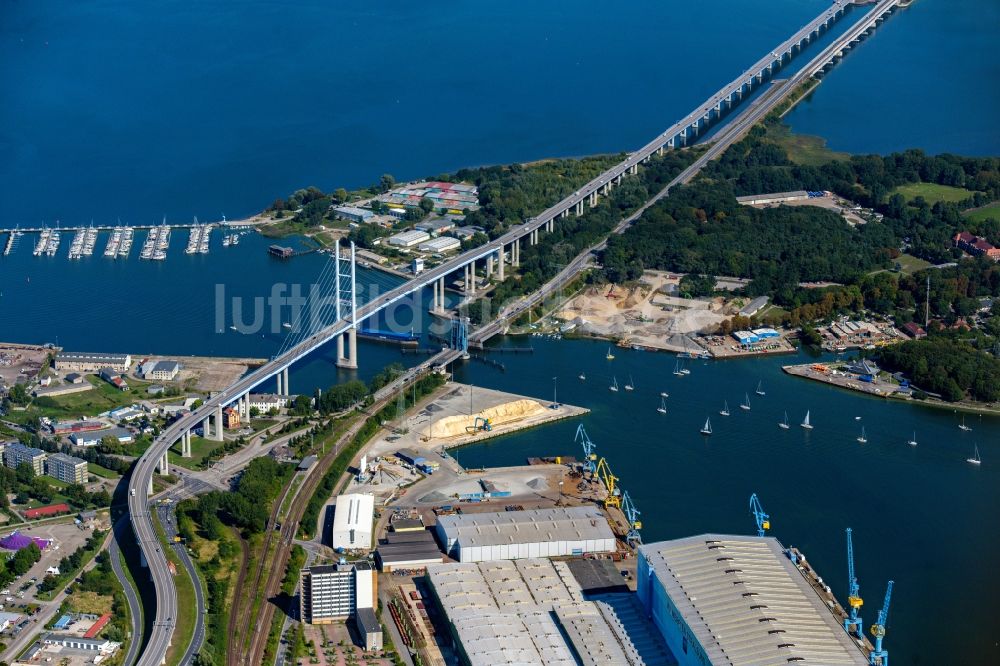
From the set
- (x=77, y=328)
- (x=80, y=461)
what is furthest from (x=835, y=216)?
(x=80, y=461)

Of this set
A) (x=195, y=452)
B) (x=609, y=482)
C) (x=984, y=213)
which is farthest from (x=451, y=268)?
(x=984, y=213)

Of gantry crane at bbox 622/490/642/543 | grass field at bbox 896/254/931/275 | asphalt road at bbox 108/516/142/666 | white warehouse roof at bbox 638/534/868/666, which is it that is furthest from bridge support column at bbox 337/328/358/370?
grass field at bbox 896/254/931/275

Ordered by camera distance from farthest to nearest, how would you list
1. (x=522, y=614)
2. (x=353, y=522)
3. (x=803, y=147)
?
1. (x=803, y=147)
2. (x=353, y=522)
3. (x=522, y=614)

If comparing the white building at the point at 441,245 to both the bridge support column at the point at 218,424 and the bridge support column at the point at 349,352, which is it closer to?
the bridge support column at the point at 349,352

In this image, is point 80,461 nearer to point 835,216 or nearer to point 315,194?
point 315,194

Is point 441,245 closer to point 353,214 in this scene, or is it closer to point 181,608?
point 353,214

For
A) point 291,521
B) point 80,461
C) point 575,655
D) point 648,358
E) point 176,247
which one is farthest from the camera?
point 176,247
